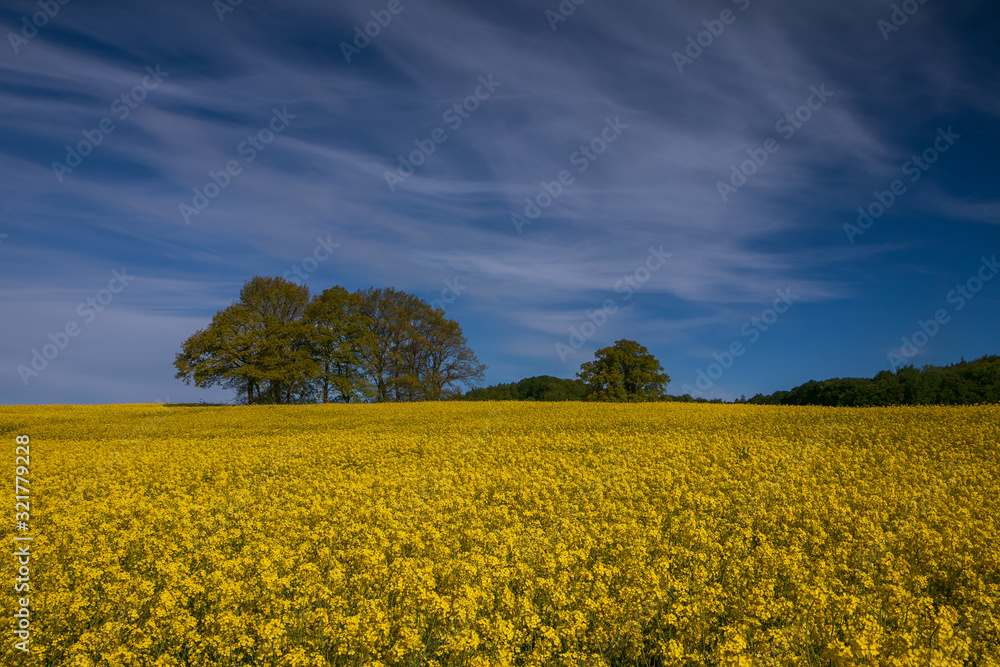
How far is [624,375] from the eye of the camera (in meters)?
50.8

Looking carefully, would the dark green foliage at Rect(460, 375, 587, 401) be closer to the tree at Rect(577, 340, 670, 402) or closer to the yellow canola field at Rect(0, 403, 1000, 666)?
the tree at Rect(577, 340, 670, 402)

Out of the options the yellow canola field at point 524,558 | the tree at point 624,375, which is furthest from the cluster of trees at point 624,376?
the yellow canola field at point 524,558

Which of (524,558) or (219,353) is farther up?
(219,353)

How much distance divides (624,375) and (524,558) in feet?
148

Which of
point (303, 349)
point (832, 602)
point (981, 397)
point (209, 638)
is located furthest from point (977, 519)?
point (303, 349)

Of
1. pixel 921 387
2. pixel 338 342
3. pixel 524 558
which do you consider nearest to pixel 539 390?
pixel 338 342

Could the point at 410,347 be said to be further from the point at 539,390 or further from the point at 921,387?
the point at 921,387

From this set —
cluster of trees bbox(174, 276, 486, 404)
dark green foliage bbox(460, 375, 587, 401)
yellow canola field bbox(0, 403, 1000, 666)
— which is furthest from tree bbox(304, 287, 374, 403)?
yellow canola field bbox(0, 403, 1000, 666)

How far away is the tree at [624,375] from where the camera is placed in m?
49.3

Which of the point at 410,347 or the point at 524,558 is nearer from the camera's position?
the point at 524,558

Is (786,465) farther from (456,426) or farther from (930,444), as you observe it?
(456,426)

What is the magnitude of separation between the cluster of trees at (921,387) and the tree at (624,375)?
43.4 ft

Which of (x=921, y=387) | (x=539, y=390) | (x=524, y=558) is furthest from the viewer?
(x=539, y=390)

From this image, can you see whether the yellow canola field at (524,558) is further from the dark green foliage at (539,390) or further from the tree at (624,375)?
the dark green foliage at (539,390)
